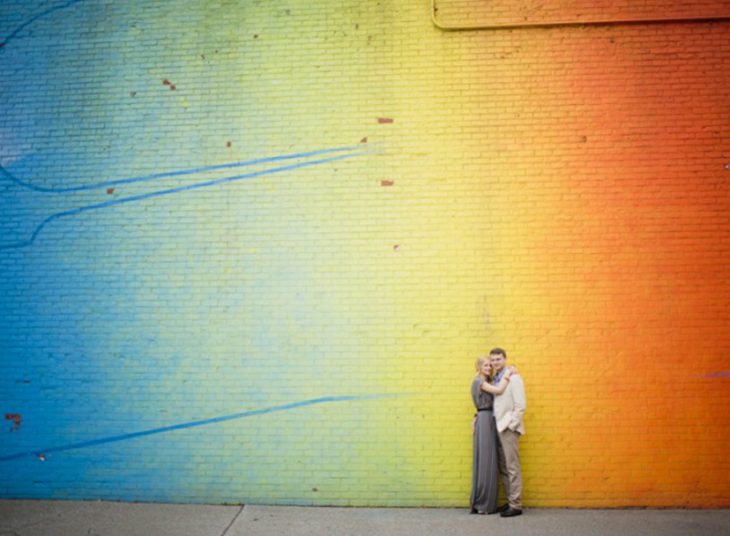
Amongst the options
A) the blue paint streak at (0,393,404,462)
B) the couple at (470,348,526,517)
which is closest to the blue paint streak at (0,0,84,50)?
the blue paint streak at (0,393,404,462)

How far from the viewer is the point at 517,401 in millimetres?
5125

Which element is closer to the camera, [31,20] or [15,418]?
[15,418]

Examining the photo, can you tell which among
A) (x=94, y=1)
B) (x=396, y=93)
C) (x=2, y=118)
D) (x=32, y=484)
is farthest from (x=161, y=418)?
(x=94, y=1)

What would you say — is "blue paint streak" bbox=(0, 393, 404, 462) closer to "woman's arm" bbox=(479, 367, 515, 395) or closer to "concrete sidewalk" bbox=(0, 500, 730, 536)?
"concrete sidewalk" bbox=(0, 500, 730, 536)

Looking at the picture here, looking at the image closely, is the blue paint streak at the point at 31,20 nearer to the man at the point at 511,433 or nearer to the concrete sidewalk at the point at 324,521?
the concrete sidewalk at the point at 324,521

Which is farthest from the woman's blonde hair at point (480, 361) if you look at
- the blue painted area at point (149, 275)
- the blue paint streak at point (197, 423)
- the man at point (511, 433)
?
the blue painted area at point (149, 275)

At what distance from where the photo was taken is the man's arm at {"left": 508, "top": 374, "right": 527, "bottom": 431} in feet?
16.7

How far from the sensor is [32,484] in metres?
5.63

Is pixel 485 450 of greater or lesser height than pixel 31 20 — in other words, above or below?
below

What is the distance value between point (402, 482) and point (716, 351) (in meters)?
3.72

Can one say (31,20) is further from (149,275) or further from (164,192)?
(149,275)

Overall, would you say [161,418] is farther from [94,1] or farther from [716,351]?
[716,351]

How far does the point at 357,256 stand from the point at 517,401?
230cm

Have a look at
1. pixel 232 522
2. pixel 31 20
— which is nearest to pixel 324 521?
pixel 232 522
